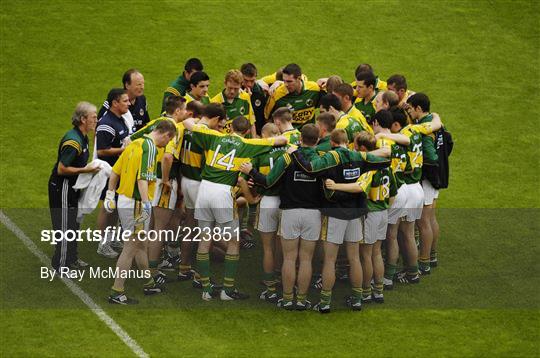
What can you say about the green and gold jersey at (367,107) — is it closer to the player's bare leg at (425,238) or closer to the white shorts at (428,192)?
the white shorts at (428,192)

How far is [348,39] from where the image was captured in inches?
774

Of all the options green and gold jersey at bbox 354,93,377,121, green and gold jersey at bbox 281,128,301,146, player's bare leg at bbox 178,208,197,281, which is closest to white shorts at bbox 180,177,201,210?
player's bare leg at bbox 178,208,197,281

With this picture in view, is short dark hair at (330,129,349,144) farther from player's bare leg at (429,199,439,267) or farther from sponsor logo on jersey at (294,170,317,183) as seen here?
player's bare leg at (429,199,439,267)

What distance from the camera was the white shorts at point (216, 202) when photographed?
39.9 ft

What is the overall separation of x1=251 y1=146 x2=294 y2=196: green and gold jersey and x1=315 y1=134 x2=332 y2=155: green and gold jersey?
388 mm

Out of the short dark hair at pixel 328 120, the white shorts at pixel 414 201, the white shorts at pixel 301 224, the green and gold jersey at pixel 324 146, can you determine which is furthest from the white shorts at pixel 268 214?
the white shorts at pixel 414 201

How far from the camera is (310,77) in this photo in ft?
61.2

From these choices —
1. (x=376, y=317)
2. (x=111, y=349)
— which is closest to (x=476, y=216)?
(x=376, y=317)

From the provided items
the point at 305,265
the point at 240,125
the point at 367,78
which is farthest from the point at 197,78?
the point at 305,265

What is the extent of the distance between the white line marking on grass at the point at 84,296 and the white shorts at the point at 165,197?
4.44 feet

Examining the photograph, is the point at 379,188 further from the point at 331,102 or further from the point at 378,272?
the point at 331,102

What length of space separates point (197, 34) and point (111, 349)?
938 centimetres

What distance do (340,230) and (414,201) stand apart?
1361 mm

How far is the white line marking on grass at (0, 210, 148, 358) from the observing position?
11.2 m
